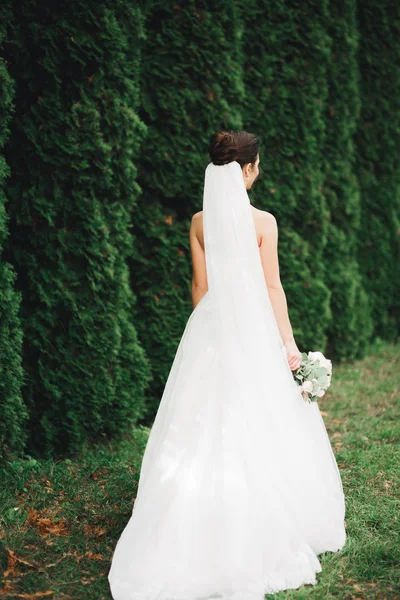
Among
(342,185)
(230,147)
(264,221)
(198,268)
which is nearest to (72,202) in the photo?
(198,268)

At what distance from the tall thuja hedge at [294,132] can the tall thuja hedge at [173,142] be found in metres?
0.71

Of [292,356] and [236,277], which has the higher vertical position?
[236,277]

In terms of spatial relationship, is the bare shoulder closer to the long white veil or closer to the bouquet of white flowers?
the long white veil

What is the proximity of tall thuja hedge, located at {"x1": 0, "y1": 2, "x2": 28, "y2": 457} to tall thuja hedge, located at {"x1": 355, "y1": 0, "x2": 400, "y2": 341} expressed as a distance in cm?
492

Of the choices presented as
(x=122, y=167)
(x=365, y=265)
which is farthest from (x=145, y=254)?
(x=365, y=265)

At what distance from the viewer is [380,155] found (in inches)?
330

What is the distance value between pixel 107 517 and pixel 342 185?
16.2 feet

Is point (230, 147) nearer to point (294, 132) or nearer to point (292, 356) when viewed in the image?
point (292, 356)

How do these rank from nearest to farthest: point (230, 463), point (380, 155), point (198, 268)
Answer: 1. point (230, 463)
2. point (198, 268)
3. point (380, 155)

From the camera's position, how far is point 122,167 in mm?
5172

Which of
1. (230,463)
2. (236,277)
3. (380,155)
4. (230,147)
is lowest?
(230,463)

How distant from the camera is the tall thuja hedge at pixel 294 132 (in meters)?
6.68

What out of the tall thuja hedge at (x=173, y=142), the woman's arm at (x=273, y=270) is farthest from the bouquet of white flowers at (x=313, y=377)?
the tall thuja hedge at (x=173, y=142)

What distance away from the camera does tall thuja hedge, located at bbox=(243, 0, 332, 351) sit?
668 cm
